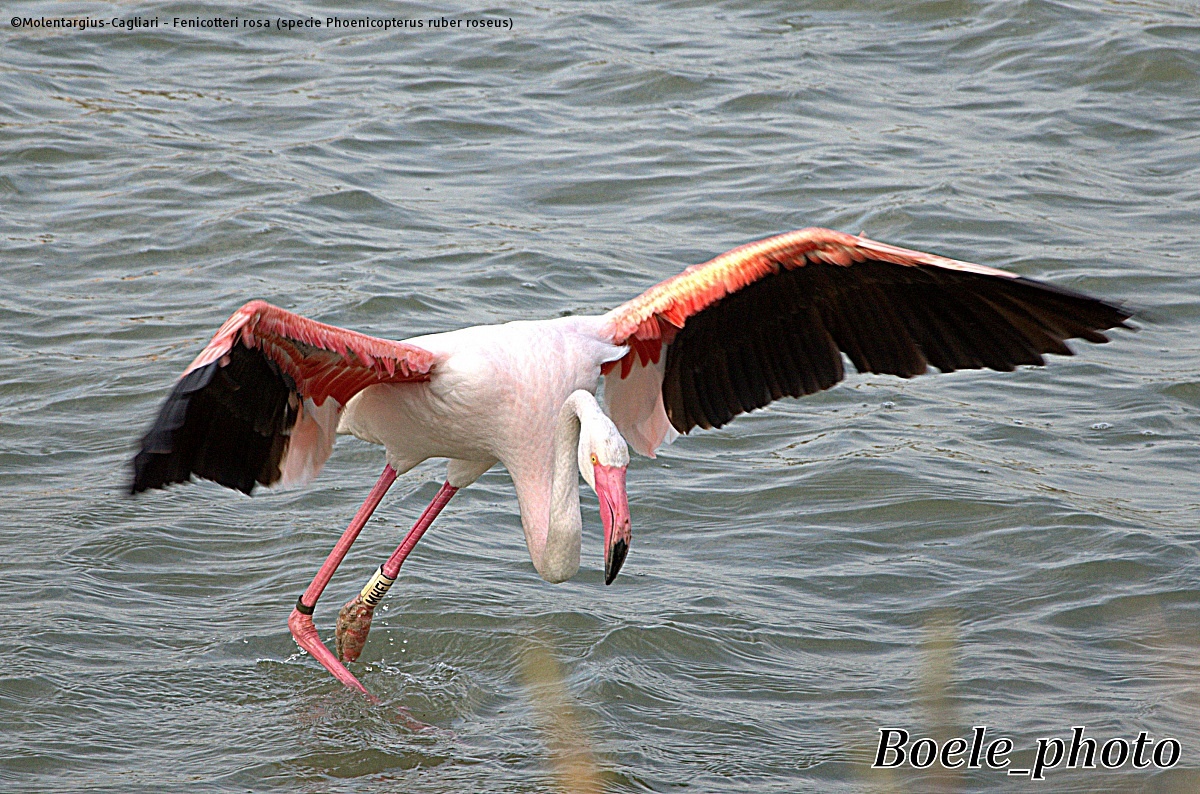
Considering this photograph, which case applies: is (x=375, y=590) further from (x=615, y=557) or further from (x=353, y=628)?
(x=615, y=557)

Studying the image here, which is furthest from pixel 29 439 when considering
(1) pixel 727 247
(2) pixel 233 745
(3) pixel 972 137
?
(3) pixel 972 137

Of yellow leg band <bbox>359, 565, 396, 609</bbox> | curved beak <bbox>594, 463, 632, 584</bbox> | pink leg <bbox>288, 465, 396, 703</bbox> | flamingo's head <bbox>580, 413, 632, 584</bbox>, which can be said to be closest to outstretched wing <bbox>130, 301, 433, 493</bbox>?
pink leg <bbox>288, 465, 396, 703</bbox>

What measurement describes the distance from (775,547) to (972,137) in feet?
17.8

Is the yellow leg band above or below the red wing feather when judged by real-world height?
below

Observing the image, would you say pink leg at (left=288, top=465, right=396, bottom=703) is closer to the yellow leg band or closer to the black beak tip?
the yellow leg band

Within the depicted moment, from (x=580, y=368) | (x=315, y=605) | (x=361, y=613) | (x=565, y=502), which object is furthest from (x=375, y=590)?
(x=580, y=368)

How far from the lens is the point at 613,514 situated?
16.5 ft

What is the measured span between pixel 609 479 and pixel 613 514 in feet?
0.44

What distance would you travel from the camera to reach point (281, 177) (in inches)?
434

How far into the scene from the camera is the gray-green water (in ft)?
19.4

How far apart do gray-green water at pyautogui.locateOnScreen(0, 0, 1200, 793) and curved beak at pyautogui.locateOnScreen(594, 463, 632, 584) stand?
990 mm

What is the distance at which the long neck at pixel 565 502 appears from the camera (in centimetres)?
561

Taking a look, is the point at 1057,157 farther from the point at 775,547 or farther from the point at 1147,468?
the point at 775,547

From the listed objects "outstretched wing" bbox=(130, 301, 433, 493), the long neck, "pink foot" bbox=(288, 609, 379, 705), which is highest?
"outstretched wing" bbox=(130, 301, 433, 493)
